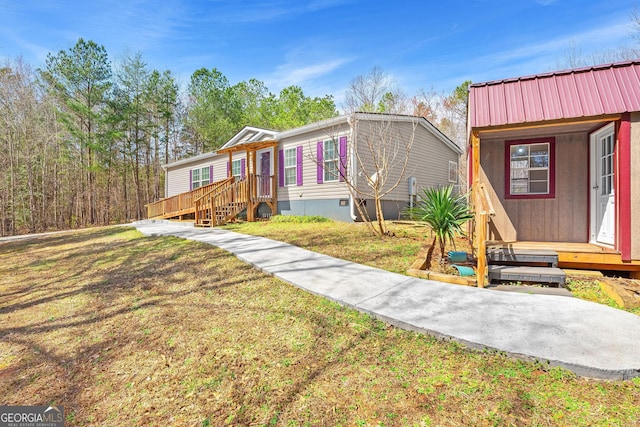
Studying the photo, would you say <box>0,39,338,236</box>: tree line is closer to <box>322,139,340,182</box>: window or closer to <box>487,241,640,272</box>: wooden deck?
<box>322,139,340,182</box>: window

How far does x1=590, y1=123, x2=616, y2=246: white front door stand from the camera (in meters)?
4.72

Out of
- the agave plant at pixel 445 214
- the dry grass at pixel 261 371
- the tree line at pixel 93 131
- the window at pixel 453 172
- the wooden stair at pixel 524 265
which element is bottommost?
the dry grass at pixel 261 371

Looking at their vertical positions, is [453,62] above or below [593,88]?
above

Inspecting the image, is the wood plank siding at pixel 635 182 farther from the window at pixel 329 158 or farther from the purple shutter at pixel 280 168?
the purple shutter at pixel 280 168

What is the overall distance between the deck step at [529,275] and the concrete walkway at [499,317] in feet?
1.94

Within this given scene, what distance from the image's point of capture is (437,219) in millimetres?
5195

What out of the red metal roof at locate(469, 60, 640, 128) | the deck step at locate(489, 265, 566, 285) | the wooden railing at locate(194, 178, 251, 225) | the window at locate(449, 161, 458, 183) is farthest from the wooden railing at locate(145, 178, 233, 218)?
the deck step at locate(489, 265, 566, 285)

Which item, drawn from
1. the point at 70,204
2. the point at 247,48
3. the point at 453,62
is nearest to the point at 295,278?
the point at 247,48

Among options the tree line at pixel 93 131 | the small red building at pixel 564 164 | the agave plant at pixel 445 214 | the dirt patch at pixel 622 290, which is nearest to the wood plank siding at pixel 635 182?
the small red building at pixel 564 164

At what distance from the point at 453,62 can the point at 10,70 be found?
82.3 ft

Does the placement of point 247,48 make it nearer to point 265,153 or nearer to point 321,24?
point 321,24

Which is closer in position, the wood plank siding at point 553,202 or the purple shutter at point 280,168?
the wood plank siding at point 553,202

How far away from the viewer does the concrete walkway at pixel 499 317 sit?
233 centimetres

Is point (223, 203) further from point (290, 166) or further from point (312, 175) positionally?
point (312, 175)
